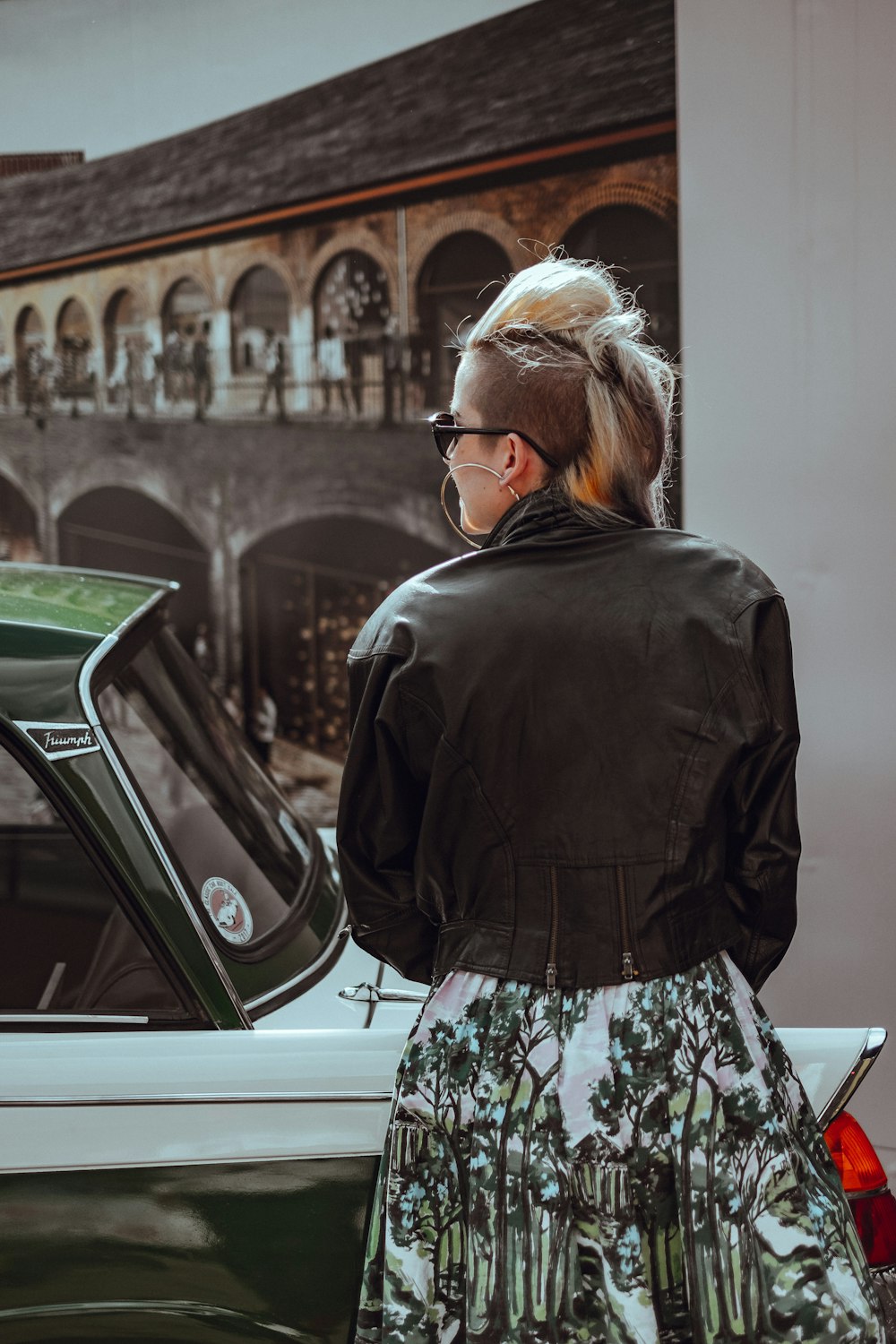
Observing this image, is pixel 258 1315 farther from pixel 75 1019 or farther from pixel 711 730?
pixel 711 730

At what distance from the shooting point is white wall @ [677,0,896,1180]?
11.3ft

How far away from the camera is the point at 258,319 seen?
454 cm

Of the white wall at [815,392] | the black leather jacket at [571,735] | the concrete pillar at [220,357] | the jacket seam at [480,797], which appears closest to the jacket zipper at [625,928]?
the black leather jacket at [571,735]

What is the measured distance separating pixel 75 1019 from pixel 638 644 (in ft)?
3.55

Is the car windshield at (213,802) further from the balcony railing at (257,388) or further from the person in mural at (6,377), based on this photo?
the person in mural at (6,377)

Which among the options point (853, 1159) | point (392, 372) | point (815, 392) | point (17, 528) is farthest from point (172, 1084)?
point (17, 528)

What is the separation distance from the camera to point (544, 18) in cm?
390

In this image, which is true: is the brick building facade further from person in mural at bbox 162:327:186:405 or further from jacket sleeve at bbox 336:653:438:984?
jacket sleeve at bbox 336:653:438:984

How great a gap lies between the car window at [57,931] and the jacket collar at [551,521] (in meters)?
0.87

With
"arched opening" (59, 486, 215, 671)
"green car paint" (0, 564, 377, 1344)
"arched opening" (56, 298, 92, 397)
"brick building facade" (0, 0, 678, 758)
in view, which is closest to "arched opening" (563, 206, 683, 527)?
"brick building facade" (0, 0, 678, 758)

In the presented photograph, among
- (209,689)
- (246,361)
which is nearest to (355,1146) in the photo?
(209,689)

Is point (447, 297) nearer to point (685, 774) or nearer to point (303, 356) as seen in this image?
point (303, 356)

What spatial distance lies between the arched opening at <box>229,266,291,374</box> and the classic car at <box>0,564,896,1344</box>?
2.49 meters

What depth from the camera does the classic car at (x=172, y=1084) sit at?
1.68m
